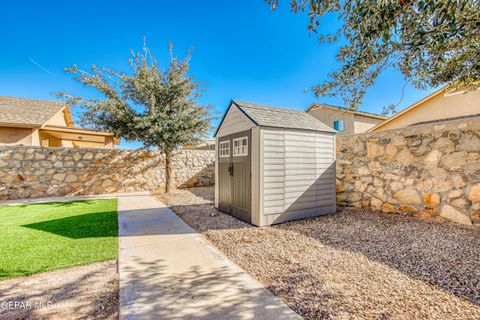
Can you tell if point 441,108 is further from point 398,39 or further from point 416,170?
point 398,39

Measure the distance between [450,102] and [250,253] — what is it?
42.9ft

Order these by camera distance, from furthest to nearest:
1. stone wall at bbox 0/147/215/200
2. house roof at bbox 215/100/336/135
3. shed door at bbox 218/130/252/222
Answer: stone wall at bbox 0/147/215/200 → shed door at bbox 218/130/252/222 → house roof at bbox 215/100/336/135

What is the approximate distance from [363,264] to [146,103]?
852 cm

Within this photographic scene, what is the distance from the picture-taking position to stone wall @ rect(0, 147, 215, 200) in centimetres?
793

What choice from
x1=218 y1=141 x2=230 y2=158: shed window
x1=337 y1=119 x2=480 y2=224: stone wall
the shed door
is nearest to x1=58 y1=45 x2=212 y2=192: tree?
x1=218 y1=141 x2=230 y2=158: shed window

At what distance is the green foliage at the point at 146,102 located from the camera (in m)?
7.76

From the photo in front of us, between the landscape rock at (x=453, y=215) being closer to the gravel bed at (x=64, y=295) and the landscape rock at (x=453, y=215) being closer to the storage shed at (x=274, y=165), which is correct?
the storage shed at (x=274, y=165)

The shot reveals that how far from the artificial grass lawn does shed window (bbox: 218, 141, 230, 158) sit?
2976 millimetres

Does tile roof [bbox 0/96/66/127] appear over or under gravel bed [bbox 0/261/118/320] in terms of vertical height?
over

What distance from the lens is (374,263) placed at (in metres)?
2.70

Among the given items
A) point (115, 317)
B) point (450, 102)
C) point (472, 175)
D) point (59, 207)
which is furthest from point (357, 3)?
point (450, 102)

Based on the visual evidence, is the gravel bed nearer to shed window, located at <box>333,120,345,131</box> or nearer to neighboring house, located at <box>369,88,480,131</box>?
neighboring house, located at <box>369,88,480,131</box>

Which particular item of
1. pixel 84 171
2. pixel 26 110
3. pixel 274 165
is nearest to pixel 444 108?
pixel 274 165

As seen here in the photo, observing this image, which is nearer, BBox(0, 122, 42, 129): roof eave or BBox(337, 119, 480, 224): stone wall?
BBox(337, 119, 480, 224): stone wall
